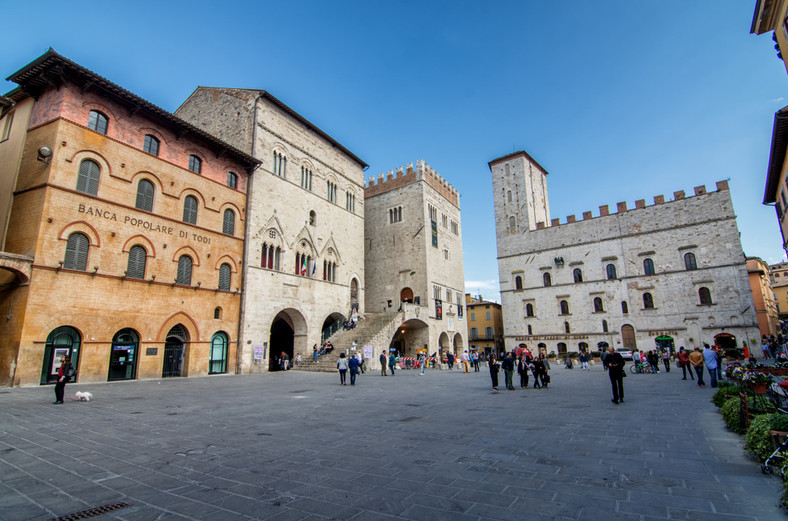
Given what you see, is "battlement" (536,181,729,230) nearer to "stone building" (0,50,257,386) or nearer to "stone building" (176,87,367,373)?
"stone building" (176,87,367,373)

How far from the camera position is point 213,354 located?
71.9ft

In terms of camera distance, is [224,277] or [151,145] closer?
[151,145]

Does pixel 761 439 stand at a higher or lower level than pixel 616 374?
lower

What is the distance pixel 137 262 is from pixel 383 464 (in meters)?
18.4

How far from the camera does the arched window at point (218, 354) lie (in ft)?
71.6

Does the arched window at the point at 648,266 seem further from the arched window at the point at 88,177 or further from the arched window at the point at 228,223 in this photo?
the arched window at the point at 88,177

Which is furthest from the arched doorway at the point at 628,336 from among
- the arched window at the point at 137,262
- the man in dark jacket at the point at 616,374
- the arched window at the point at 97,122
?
the arched window at the point at 97,122

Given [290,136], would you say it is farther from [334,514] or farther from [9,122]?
[334,514]

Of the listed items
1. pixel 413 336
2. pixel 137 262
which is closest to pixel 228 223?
pixel 137 262

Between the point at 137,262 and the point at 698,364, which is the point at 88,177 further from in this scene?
the point at 698,364

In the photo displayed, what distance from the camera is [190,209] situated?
71.1 feet

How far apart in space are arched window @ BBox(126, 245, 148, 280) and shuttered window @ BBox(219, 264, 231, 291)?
4297mm

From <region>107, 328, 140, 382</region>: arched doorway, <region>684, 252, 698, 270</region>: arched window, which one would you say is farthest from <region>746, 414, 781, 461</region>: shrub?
<region>684, 252, 698, 270</region>: arched window

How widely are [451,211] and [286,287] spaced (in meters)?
23.0
